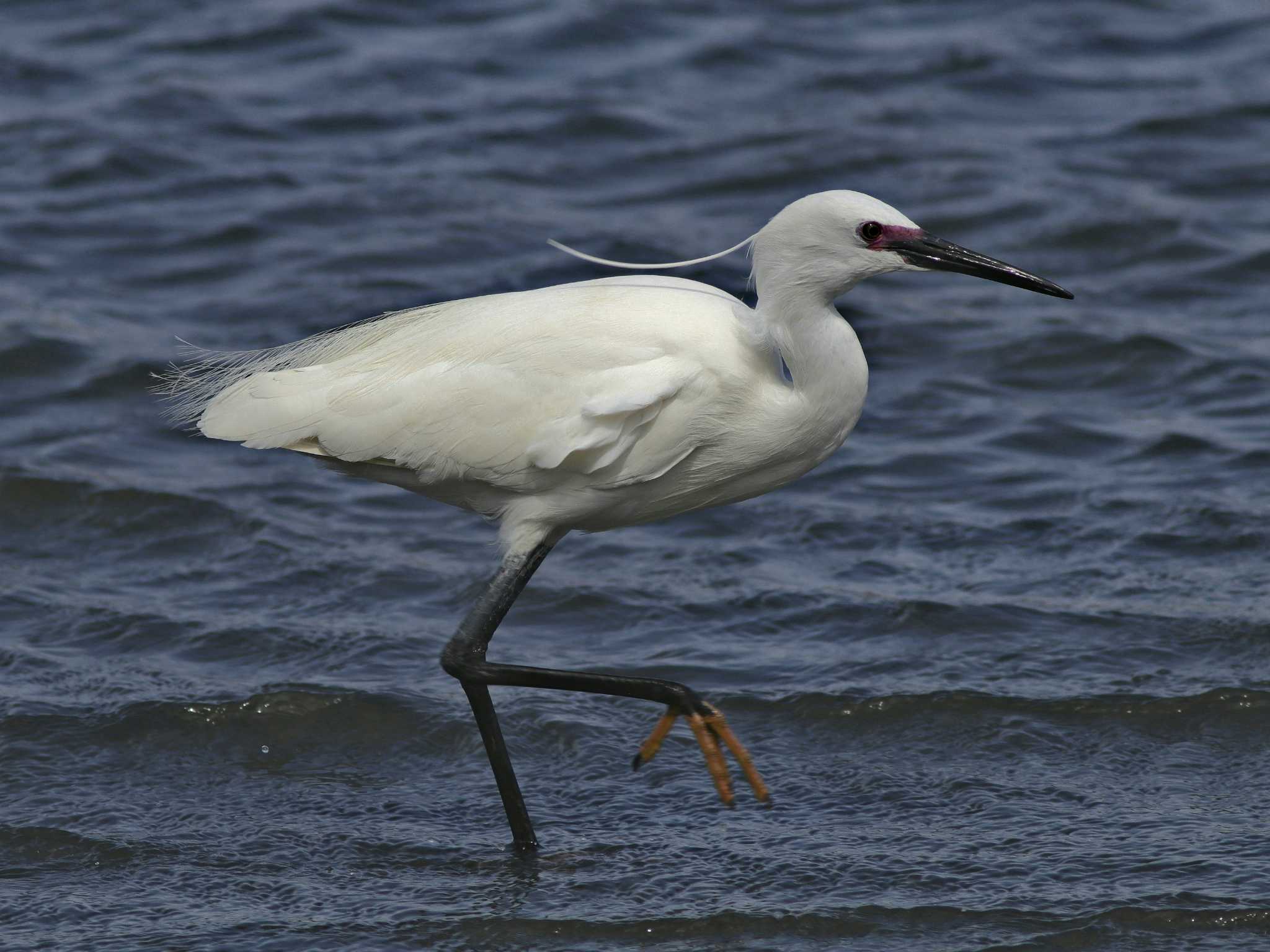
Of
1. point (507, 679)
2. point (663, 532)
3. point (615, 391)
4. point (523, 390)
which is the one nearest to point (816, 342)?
point (615, 391)

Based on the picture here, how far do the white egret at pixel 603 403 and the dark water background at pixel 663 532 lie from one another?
25.0 inches

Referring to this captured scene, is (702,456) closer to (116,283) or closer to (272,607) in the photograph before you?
(272,607)

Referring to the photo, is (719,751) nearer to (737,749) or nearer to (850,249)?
(737,749)

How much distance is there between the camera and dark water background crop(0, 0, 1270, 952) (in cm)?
595

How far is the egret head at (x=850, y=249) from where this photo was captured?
18.3ft

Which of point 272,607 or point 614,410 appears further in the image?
point 272,607

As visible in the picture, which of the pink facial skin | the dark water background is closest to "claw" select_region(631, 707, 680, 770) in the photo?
the dark water background

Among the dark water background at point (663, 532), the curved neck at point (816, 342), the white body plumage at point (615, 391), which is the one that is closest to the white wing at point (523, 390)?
the white body plumage at point (615, 391)

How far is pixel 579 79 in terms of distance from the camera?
14.9 meters

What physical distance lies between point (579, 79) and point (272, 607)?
8119 millimetres

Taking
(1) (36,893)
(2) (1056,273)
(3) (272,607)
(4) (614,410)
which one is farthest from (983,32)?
(1) (36,893)

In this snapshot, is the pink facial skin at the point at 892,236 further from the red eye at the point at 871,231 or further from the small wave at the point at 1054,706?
the small wave at the point at 1054,706

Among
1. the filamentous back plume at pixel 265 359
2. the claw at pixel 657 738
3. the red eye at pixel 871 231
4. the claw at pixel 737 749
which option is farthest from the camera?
the filamentous back plume at pixel 265 359

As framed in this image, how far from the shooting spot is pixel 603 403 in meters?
5.70
